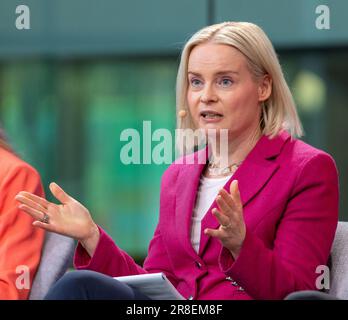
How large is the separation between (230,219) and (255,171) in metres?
0.39

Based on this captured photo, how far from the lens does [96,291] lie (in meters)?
2.42

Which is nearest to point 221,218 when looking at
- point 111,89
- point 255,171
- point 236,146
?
point 255,171

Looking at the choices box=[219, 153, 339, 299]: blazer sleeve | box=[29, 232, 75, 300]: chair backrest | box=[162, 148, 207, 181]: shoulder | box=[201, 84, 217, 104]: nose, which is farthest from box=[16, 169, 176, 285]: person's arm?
box=[201, 84, 217, 104]: nose

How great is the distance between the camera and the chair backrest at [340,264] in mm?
2635

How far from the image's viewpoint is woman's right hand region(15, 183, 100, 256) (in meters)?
2.61

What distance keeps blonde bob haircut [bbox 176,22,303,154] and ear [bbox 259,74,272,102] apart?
0.01 metres

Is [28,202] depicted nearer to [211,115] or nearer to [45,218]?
[45,218]

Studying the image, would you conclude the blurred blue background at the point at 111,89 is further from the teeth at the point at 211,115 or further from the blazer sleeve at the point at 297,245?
the blazer sleeve at the point at 297,245

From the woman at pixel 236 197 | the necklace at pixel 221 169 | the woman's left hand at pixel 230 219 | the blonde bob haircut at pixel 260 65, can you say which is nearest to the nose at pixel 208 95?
the woman at pixel 236 197

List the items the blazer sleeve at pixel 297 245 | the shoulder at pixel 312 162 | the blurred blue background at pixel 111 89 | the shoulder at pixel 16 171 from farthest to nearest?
the blurred blue background at pixel 111 89 < the shoulder at pixel 16 171 < the shoulder at pixel 312 162 < the blazer sleeve at pixel 297 245

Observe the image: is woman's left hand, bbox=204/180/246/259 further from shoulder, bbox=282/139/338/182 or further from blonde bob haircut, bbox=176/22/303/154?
blonde bob haircut, bbox=176/22/303/154

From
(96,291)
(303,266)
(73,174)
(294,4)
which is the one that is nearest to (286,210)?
(303,266)
